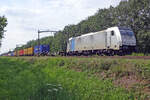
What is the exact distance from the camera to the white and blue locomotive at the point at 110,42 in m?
19.2

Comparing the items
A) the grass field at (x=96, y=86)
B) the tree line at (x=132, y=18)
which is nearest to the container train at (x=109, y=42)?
A: the grass field at (x=96, y=86)

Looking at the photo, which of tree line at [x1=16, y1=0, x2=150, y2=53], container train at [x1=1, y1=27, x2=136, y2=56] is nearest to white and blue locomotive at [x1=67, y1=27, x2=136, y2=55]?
container train at [x1=1, y1=27, x2=136, y2=56]

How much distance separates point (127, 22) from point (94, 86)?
38.3 m

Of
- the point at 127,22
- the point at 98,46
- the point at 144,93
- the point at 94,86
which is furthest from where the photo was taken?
the point at 127,22

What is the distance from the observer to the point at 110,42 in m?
20.5

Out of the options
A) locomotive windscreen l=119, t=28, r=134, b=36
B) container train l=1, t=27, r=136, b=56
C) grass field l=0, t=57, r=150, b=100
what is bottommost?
grass field l=0, t=57, r=150, b=100

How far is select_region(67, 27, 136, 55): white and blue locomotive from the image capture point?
19.2m

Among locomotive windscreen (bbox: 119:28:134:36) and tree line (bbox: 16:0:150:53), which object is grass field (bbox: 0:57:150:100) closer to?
locomotive windscreen (bbox: 119:28:134:36)

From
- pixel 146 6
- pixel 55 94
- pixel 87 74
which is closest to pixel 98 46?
pixel 87 74

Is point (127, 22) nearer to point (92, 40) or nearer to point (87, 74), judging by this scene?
point (92, 40)

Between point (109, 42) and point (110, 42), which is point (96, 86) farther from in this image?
point (109, 42)

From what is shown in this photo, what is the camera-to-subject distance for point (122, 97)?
8.01m

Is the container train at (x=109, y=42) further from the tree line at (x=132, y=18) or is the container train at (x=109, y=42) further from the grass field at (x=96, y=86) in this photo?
the tree line at (x=132, y=18)

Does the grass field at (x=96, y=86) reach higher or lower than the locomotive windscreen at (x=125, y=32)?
lower
